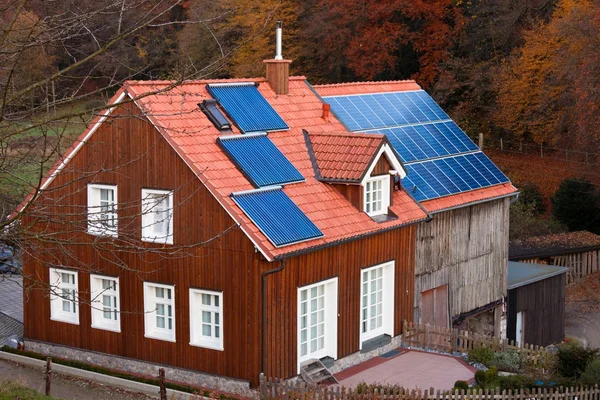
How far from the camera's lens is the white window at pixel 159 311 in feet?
75.3

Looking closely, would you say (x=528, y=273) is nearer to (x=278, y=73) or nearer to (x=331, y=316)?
(x=331, y=316)

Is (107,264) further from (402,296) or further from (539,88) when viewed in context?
(539,88)

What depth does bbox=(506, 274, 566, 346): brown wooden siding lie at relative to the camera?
3212 cm

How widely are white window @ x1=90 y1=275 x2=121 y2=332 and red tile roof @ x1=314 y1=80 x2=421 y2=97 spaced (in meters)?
8.20

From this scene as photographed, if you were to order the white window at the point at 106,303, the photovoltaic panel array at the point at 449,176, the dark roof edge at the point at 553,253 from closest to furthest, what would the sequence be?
the white window at the point at 106,303 → the photovoltaic panel array at the point at 449,176 → the dark roof edge at the point at 553,253

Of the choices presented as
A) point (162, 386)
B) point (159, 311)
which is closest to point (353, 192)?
point (159, 311)

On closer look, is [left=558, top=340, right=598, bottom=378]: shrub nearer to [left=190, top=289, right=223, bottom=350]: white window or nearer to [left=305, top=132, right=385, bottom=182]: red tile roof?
[left=305, top=132, right=385, bottom=182]: red tile roof

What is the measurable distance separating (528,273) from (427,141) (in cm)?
700

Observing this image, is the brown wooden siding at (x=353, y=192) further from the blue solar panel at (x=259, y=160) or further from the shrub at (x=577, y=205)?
the shrub at (x=577, y=205)

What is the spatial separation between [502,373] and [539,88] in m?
30.4

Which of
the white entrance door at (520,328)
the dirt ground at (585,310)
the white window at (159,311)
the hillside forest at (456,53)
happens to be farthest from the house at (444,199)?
the hillside forest at (456,53)

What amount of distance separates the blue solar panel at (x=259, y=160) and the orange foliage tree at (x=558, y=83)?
23003mm

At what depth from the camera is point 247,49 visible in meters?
61.6

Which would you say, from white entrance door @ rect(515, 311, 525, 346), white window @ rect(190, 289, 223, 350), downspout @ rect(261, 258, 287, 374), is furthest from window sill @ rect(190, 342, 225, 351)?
white entrance door @ rect(515, 311, 525, 346)
